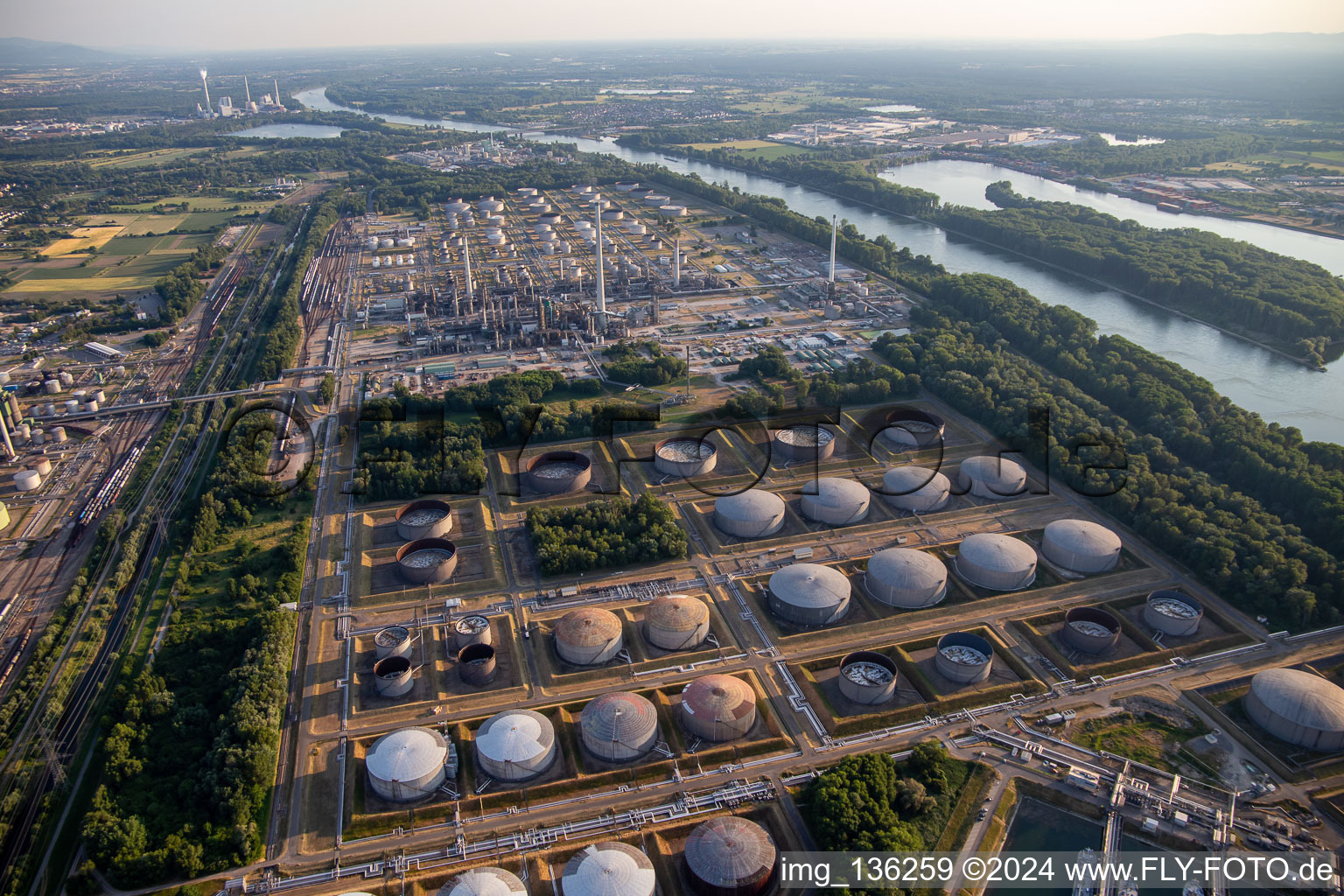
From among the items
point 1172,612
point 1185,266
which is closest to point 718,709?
point 1172,612

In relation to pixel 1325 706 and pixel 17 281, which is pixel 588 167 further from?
pixel 1325 706

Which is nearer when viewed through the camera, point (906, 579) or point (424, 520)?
point (906, 579)

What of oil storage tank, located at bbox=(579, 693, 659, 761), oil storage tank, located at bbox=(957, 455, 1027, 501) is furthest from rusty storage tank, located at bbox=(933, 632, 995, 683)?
oil storage tank, located at bbox=(957, 455, 1027, 501)

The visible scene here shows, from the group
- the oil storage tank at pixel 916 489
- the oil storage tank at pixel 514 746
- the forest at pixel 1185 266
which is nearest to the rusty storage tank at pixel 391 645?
the oil storage tank at pixel 514 746

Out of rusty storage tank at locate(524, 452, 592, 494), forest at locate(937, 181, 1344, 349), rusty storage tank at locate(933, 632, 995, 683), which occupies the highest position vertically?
forest at locate(937, 181, 1344, 349)

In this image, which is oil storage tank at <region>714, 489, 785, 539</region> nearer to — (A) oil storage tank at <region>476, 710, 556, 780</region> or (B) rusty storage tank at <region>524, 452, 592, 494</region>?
(B) rusty storage tank at <region>524, 452, 592, 494</region>

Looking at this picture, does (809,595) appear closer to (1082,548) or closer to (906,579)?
(906,579)
